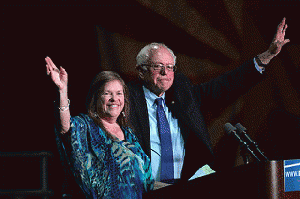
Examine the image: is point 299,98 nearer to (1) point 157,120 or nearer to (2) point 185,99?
(2) point 185,99

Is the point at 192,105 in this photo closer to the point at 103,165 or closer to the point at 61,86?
the point at 103,165

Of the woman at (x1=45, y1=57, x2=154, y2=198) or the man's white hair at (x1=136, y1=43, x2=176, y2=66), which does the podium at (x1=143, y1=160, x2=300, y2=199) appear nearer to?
the woman at (x1=45, y1=57, x2=154, y2=198)

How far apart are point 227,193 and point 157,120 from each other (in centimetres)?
107

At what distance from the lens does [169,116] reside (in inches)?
103

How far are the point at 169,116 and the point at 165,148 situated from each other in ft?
0.73

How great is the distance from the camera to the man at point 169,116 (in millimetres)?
2465

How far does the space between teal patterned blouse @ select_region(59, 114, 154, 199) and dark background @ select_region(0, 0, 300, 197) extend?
837mm

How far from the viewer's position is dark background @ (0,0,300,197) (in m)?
2.99

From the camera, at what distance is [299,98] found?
3.09 m

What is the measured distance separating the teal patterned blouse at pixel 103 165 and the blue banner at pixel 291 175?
31.9 inches

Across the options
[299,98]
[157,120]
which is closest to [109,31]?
[157,120]

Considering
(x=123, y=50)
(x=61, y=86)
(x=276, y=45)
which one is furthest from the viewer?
(x=123, y=50)

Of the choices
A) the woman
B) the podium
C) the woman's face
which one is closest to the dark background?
the woman's face

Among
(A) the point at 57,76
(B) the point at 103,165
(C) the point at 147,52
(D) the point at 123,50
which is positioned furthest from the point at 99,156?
(D) the point at 123,50
